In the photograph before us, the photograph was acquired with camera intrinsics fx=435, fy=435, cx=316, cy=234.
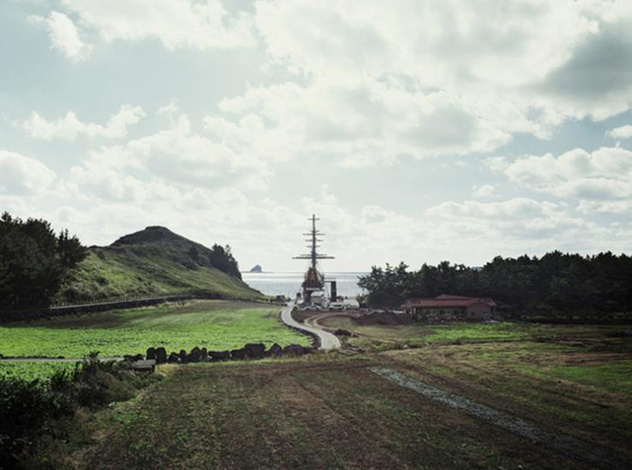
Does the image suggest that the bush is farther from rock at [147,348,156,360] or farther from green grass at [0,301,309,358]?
green grass at [0,301,309,358]

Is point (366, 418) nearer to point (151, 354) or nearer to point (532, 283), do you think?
point (151, 354)

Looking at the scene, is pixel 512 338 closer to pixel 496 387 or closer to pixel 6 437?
pixel 496 387

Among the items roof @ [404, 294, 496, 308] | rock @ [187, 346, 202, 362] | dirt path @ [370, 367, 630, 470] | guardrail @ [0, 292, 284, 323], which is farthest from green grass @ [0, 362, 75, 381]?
roof @ [404, 294, 496, 308]

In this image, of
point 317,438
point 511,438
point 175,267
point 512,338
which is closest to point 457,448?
point 511,438

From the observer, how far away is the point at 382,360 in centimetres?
3997

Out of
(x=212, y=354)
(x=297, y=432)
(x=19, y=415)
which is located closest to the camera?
(x=19, y=415)

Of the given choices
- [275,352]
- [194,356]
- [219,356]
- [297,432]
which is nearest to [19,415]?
[297,432]

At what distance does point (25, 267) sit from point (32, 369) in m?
47.4

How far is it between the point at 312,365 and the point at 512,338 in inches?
1286

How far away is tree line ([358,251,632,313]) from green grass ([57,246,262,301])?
53.6 m

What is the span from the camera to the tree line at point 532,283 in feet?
299

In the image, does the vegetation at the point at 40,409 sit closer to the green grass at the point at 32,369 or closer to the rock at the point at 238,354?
the green grass at the point at 32,369

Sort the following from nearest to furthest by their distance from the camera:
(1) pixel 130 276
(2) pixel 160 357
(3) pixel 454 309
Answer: (2) pixel 160 357 < (3) pixel 454 309 < (1) pixel 130 276

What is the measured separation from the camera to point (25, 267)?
7094 centimetres
